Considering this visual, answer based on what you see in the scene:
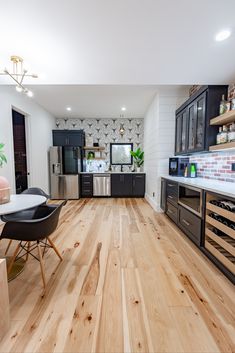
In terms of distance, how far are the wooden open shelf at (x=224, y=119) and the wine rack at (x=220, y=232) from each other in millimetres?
1086

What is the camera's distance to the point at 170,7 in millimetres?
1438

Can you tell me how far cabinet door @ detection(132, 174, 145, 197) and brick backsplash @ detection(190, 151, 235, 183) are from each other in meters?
2.16

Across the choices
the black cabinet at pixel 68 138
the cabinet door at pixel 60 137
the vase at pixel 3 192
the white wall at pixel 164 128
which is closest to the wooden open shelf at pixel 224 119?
the white wall at pixel 164 128

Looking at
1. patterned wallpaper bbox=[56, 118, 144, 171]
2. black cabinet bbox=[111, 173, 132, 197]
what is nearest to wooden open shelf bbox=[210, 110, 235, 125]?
black cabinet bbox=[111, 173, 132, 197]

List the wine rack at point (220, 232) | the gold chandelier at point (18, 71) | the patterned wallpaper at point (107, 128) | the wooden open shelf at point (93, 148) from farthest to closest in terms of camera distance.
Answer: the patterned wallpaper at point (107, 128) < the wooden open shelf at point (93, 148) < the gold chandelier at point (18, 71) < the wine rack at point (220, 232)

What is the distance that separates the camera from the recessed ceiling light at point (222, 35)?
172 centimetres

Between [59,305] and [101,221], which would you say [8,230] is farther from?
[101,221]

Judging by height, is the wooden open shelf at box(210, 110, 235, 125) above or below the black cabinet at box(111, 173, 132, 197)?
above

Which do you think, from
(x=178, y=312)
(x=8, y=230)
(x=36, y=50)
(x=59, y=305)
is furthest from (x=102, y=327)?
(x=36, y=50)

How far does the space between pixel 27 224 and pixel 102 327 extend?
41.2 inches

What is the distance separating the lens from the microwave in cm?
373

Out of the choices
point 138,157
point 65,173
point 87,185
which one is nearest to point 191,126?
point 138,157

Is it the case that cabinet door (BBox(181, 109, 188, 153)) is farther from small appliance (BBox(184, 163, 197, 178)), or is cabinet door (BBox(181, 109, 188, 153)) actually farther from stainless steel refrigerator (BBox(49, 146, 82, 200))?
stainless steel refrigerator (BBox(49, 146, 82, 200))

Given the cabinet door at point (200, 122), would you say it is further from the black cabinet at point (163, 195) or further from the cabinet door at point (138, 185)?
the cabinet door at point (138, 185)
